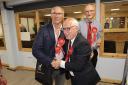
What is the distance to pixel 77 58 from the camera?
1.57 metres

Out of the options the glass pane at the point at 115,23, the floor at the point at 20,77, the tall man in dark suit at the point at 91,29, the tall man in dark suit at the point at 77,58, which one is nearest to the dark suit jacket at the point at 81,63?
the tall man in dark suit at the point at 77,58

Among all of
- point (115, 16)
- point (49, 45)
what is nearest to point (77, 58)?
point (49, 45)

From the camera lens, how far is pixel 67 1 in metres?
3.65

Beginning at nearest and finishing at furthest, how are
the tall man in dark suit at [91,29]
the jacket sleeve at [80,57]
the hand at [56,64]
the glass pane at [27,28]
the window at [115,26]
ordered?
1. the jacket sleeve at [80,57]
2. the hand at [56,64]
3. the tall man in dark suit at [91,29]
4. the window at [115,26]
5. the glass pane at [27,28]

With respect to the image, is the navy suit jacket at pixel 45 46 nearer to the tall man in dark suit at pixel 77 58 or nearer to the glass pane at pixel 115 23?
the tall man in dark suit at pixel 77 58

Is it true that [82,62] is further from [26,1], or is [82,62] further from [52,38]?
[26,1]

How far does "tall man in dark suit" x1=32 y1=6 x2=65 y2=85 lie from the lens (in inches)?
72.2

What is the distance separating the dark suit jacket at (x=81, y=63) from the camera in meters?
1.57

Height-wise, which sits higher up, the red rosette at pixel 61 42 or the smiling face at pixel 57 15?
the smiling face at pixel 57 15

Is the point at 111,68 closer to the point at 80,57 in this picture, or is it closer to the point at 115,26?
the point at 115,26

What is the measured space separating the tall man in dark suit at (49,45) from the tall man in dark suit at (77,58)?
0.18 metres

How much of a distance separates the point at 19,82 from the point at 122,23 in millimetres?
2822

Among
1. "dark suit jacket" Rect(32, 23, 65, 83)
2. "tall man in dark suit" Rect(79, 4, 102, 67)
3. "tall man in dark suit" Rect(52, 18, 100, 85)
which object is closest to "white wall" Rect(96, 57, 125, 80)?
"tall man in dark suit" Rect(79, 4, 102, 67)

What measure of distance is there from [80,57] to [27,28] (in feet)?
10.9
